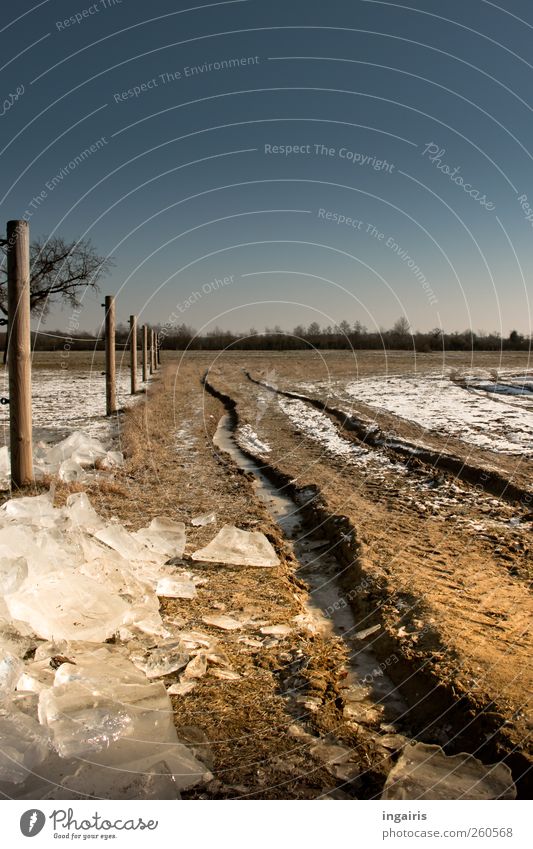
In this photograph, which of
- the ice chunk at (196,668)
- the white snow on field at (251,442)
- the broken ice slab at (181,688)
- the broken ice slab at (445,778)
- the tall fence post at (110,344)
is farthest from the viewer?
the tall fence post at (110,344)

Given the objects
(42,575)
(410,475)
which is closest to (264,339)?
(410,475)

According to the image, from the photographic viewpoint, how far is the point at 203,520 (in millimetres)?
7445

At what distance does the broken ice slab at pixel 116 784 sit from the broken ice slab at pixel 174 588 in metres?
2.13

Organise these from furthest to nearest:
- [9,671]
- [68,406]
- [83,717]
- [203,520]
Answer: [68,406] → [203,520] → [9,671] → [83,717]

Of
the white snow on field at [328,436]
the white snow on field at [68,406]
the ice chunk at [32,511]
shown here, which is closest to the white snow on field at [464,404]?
the white snow on field at [328,436]

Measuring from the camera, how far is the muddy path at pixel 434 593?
12.2 ft

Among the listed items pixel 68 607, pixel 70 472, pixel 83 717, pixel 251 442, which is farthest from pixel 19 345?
pixel 251 442

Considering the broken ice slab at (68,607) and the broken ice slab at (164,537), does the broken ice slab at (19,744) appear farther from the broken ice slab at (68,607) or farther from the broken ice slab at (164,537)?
the broken ice slab at (164,537)

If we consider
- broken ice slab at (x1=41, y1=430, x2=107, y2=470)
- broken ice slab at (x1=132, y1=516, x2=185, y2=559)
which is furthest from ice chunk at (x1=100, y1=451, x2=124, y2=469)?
broken ice slab at (x1=132, y1=516, x2=185, y2=559)

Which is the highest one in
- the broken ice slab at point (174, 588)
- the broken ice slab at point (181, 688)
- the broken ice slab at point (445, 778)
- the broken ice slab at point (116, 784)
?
the broken ice slab at point (174, 588)

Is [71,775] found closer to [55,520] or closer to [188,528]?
[55,520]

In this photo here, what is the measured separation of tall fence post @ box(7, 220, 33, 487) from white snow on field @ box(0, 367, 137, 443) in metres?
4.17

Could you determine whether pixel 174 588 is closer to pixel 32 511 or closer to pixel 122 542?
pixel 122 542

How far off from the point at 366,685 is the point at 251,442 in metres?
9.02
